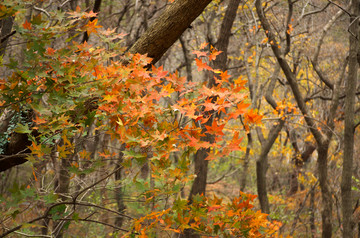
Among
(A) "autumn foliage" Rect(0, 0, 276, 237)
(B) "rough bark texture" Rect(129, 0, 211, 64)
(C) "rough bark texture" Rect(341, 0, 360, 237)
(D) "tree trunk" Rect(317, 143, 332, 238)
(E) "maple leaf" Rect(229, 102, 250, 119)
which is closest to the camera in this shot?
(A) "autumn foliage" Rect(0, 0, 276, 237)

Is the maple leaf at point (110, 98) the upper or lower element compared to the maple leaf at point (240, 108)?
lower

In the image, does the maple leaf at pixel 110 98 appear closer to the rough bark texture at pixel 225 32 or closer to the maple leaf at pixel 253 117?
the maple leaf at pixel 253 117

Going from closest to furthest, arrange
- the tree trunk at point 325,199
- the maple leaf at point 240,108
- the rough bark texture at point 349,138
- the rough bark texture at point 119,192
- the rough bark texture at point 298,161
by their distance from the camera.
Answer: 1. the maple leaf at point 240,108
2. the rough bark texture at point 119,192
3. the rough bark texture at point 349,138
4. the tree trunk at point 325,199
5. the rough bark texture at point 298,161

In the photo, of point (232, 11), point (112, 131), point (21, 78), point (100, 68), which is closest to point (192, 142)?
point (112, 131)

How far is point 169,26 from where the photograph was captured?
2963 mm

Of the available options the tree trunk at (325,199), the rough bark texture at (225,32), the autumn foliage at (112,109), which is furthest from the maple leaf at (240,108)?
the tree trunk at (325,199)

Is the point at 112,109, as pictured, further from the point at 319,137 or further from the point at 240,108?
the point at 319,137

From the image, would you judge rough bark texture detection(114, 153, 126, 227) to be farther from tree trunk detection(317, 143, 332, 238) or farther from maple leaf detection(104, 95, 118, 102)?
tree trunk detection(317, 143, 332, 238)

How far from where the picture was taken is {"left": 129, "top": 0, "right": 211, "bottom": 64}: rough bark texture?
9.49 feet

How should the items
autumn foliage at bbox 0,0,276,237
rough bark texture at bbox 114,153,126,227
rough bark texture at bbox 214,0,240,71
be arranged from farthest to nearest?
rough bark texture at bbox 214,0,240,71 < rough bark texture at bbox 114,153,126,227 < autumn foliage at bbox 0,0,276,237

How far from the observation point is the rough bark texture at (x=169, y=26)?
114 inches

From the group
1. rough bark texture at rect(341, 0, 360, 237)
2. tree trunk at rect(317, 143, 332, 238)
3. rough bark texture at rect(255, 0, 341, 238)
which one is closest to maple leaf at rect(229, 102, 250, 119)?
rough bark texture at rect(341, 0, 360, 237)

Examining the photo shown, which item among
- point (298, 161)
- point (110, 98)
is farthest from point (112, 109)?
point (298, 161)

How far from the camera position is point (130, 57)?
2.76 meters
